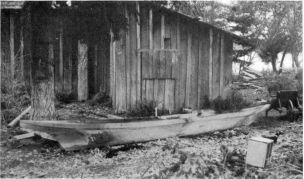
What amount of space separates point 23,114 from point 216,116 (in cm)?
498

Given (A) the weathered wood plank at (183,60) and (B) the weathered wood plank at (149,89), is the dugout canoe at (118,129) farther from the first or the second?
(B) the weathered wood plank at (149,89)

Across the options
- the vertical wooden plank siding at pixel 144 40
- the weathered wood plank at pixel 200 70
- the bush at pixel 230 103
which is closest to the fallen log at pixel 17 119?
the vertical wooden plank siding at pixel 144 40

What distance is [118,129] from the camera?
5.85 m

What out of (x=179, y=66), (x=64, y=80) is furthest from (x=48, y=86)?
(x=64, y=80)

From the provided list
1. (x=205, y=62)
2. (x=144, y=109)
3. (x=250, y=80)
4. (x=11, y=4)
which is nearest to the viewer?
(x=144, y=109)

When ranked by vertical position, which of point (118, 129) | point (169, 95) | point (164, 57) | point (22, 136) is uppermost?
point (164, 57)

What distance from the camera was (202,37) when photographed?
9812 millimetres

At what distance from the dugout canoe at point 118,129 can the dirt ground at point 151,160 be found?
193 mm

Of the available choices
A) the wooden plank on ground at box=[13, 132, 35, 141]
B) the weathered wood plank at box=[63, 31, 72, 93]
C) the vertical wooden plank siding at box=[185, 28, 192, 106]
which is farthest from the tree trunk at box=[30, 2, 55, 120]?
the weathered wood plank at box=[63, 31, 72, 93]

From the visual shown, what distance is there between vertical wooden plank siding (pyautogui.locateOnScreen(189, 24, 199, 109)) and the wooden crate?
5.10 m

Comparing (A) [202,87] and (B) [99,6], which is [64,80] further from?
(B) [99,6]

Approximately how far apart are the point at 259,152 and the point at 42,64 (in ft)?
15.9

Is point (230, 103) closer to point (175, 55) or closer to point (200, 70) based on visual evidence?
point (200, 70)

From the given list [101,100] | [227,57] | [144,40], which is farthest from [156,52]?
[101,100]
